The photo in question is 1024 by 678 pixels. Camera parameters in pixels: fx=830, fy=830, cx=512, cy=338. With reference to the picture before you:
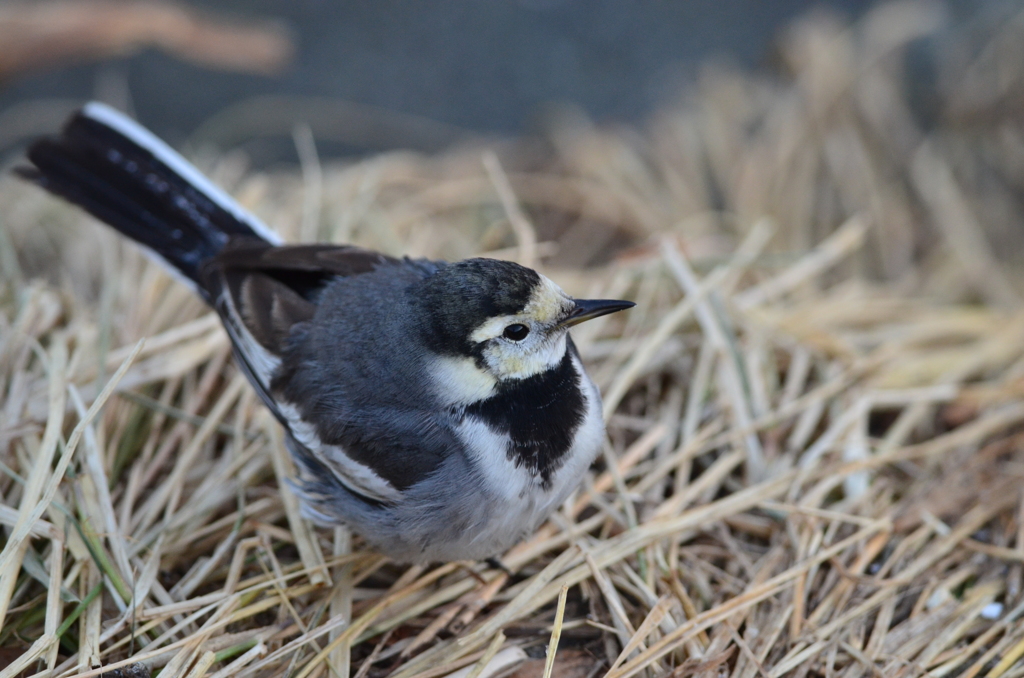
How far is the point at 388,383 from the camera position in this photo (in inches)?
102

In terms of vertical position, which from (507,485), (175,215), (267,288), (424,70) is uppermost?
(424,70)

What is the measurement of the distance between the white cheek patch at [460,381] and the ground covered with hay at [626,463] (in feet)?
2.22

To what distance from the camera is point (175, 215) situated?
11.1 ft

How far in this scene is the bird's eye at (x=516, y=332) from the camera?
96.7 inches

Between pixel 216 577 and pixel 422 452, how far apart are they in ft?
3.03

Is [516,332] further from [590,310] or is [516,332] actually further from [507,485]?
[507,485]

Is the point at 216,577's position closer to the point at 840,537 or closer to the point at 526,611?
the point at 526,611

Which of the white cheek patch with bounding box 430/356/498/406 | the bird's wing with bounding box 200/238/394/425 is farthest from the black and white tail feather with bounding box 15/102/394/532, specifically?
the white cheek patch with bounding box 430/356/498/406

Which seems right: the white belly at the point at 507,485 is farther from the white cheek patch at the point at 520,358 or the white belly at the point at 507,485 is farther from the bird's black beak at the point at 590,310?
the bird's black beak at the point at 590,310

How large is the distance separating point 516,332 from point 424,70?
16.4 ft

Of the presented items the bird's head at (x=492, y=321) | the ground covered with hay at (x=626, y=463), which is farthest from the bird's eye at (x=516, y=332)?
the ground covered with hay at (x=626, y=463)

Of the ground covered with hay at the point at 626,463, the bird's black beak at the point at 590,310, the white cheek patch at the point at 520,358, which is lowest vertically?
the ground covered with hay at the point at 626,463

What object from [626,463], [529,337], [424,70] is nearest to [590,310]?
[529,337]

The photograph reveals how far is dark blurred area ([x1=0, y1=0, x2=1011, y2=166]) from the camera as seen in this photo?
6469 mm
